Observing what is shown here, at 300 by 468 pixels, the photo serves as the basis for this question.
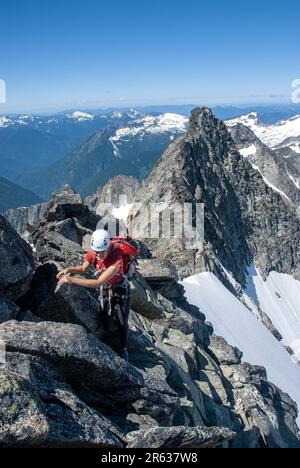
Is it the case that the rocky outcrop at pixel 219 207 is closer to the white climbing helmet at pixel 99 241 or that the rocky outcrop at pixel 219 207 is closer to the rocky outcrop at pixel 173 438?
the white climbing helmet at pixel 99 241

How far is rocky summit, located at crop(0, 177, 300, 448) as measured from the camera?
384 inches

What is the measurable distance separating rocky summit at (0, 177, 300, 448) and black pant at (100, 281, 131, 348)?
1.59ft

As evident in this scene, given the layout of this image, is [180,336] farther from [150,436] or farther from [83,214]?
[83,214]

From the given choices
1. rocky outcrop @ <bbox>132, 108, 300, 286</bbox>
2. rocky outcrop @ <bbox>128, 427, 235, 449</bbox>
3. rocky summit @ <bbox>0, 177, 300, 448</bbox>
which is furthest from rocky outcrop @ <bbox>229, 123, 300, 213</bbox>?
rocky outcrop @ <bbox>128, 427, 235, 449</bbox>

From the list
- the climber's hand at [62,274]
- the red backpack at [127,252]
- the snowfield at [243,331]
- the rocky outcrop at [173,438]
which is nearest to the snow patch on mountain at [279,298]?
the snowfield at [243,331]

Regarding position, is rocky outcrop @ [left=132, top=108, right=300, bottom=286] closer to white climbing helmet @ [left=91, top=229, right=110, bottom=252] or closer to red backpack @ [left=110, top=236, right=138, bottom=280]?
red backpack @ [left=110, top=236, right=138, bottom=280]

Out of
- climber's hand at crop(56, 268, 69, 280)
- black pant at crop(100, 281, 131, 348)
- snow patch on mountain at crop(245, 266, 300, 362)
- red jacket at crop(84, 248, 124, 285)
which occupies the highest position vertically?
red jacket at crop(84, 248, 124, 285)

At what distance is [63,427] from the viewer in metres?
9.63

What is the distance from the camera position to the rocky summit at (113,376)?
9766mm

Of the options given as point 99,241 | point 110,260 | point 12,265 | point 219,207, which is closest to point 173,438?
point 110,260

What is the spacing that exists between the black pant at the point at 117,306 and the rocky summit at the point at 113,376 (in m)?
0.48

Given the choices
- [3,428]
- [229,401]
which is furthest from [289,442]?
[3,428]

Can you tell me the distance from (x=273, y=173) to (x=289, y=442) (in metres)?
179

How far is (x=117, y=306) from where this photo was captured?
14672mm
